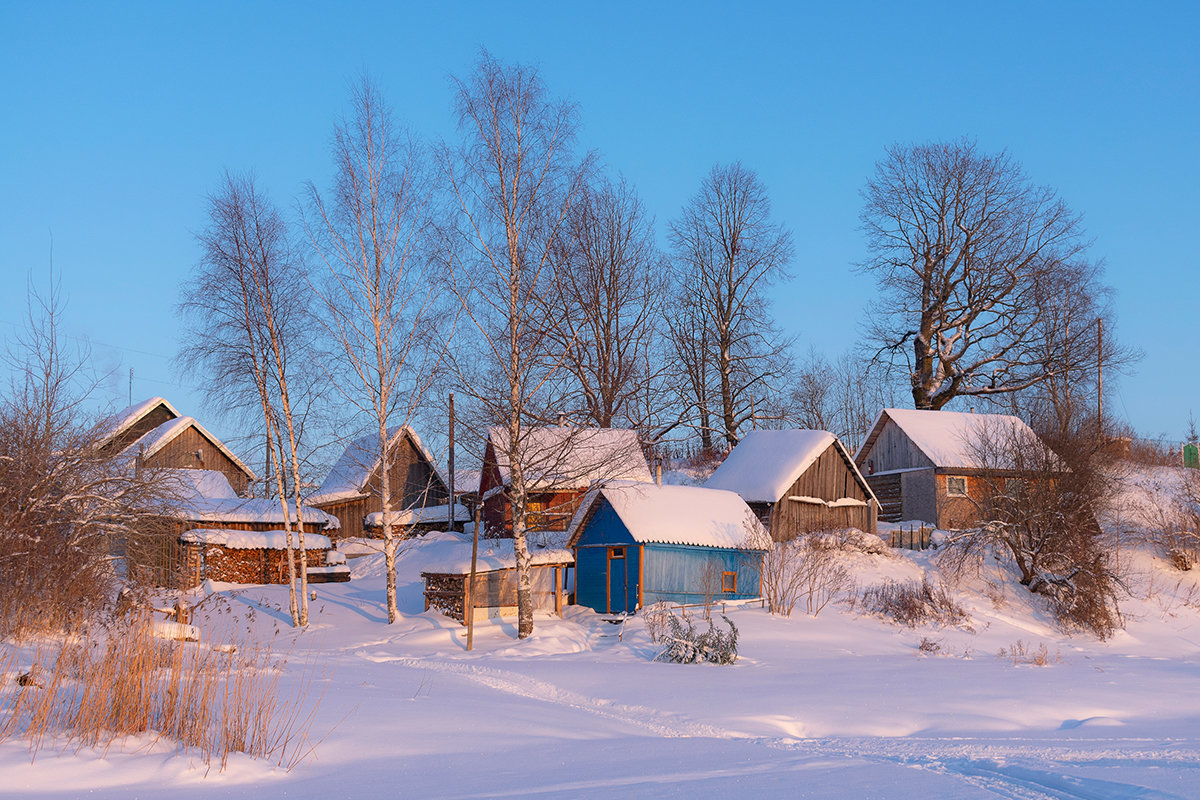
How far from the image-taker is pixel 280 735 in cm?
853

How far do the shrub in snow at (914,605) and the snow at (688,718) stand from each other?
721 mm

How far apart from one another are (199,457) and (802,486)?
27566 millimetres

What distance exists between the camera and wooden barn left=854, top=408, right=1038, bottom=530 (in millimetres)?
38906

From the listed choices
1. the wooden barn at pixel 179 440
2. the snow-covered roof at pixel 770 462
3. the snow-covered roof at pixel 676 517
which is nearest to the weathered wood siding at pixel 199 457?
the wooden barn at pixel 179 440

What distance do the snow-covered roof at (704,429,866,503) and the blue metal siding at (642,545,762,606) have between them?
6714mm

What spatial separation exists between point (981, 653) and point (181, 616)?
59.7ft

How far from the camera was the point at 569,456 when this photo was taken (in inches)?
992

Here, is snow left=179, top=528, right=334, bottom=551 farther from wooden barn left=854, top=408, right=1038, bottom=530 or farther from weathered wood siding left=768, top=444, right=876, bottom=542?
wooden barn left=854, top=408, right=1038, bottom=530

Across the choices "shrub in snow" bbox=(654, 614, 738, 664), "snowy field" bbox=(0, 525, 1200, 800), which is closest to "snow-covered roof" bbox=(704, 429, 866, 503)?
"snowy field" bbox=(0, 525, 1200, 800)

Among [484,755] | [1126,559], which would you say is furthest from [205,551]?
[1126,559]

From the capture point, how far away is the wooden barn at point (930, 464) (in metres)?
38.9

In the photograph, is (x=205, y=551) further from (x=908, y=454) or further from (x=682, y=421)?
(x=908, y=454)

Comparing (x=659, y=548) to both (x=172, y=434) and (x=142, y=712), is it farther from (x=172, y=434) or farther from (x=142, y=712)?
(x=172, y=434)

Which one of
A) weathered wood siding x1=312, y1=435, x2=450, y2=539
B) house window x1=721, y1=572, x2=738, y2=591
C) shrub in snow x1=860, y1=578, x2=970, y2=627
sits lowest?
shrub in snow x1=860, y1=578, x2=970, y2=627
